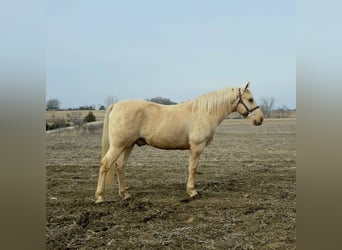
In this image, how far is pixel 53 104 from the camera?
1934mm

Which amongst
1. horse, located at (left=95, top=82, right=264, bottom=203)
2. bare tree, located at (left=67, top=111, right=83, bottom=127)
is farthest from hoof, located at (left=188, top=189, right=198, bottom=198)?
bare tree, located at (left=67, top=111, right=83, bottom=127)

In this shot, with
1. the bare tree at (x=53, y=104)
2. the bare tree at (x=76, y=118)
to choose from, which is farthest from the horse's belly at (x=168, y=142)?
the bare tree at (x=53, y=104)

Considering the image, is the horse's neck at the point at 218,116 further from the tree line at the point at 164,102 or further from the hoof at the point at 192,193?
the hoof at the point at 192,193

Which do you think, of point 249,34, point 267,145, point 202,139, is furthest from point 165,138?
point 249,34

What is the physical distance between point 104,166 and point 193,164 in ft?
1.47

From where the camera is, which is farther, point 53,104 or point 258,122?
point 258,122

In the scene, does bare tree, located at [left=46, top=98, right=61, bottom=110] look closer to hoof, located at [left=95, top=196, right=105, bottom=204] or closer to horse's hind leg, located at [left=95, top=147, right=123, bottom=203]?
horse's hind leg, located at [left=95, top=147, right=123, bottom=203]

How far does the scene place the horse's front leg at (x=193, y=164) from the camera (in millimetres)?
2039

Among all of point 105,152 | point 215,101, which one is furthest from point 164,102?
point 105,152

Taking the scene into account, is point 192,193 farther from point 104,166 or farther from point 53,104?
point 53,104

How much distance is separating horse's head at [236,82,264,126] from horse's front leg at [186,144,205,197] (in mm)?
273

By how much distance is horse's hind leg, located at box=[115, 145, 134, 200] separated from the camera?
203cm
